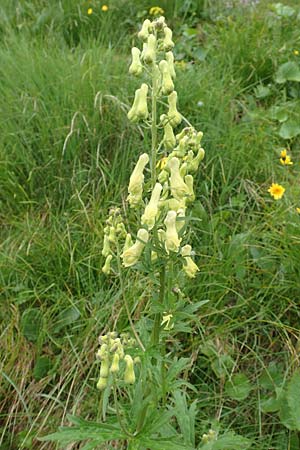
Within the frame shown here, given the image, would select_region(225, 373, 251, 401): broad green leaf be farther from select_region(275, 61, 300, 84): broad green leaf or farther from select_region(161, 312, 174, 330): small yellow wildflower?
select_region(275, 61, 300, 84): broad green leaf

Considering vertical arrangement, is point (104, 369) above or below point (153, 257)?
below

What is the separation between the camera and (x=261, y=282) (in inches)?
91.5

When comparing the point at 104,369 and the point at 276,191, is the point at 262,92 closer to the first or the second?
the point at 276,191

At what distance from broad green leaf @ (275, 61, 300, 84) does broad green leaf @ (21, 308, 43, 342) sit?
6.23ft

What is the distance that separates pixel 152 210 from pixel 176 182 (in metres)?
0.09

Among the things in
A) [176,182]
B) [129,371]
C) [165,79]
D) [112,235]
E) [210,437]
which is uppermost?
[165,79]

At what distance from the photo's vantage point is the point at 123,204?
2.52m

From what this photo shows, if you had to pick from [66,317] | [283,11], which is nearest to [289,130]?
[283,11]

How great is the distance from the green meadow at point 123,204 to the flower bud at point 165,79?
43cm

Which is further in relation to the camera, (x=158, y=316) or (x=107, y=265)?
(x=107, y=265)

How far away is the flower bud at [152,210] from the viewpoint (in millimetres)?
1312

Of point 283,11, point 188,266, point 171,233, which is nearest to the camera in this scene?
point 171,233

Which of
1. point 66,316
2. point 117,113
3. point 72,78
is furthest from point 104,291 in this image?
point 72,78

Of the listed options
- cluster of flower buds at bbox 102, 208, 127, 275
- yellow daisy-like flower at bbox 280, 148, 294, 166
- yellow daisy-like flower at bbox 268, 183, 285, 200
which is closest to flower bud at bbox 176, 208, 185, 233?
cluster of flower buds at bbox 102, 208, 127, 275
